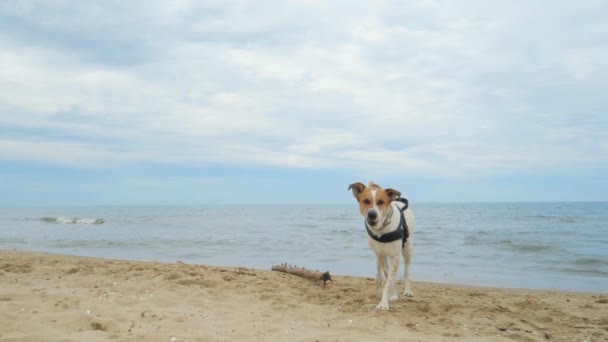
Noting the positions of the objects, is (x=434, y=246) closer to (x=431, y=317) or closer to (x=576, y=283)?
(x=576, y=283)

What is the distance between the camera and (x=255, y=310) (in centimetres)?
553

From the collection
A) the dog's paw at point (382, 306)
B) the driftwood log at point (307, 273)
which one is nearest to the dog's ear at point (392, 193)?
the dog's paw at point (382, 306)

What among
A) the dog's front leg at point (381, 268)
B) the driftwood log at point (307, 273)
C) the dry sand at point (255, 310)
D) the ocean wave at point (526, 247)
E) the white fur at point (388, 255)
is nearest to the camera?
the dry sand at point (255, 310)

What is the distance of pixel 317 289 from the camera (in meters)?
7.17

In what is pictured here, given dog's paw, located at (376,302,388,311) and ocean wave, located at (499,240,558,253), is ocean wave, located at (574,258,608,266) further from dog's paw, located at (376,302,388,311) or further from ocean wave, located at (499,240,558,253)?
dog's paw, located at (376,302,388,311)

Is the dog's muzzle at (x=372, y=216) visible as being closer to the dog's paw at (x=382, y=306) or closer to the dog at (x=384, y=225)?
the dog at (x=384, y=225)

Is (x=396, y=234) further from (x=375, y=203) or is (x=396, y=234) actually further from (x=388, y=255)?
(x=375, y=203)

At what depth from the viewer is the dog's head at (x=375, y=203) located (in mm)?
5566

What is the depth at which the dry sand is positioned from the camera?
14.5 ft

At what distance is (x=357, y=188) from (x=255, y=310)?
2063 millimetres

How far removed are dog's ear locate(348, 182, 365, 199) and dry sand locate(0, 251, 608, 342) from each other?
1.51 metres

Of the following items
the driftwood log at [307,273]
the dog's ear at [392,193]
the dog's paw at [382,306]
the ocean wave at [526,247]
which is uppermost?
the dog's ear at [392,193]

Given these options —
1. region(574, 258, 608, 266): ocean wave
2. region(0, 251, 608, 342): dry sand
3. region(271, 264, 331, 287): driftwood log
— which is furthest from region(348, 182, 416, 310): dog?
region(574, 258, 608, 266): ocean wave

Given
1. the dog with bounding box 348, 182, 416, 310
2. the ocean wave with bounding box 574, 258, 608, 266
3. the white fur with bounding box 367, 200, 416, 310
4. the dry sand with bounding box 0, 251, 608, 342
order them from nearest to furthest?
the dry sand with bounding box 0, 251, 608, 342 → the dog with bounding box 348, 182, 416, 310 → the white fur with bounding box 367, 200, 416, 310 → the ocean wave with bounding box 574, 258, 608, 266
